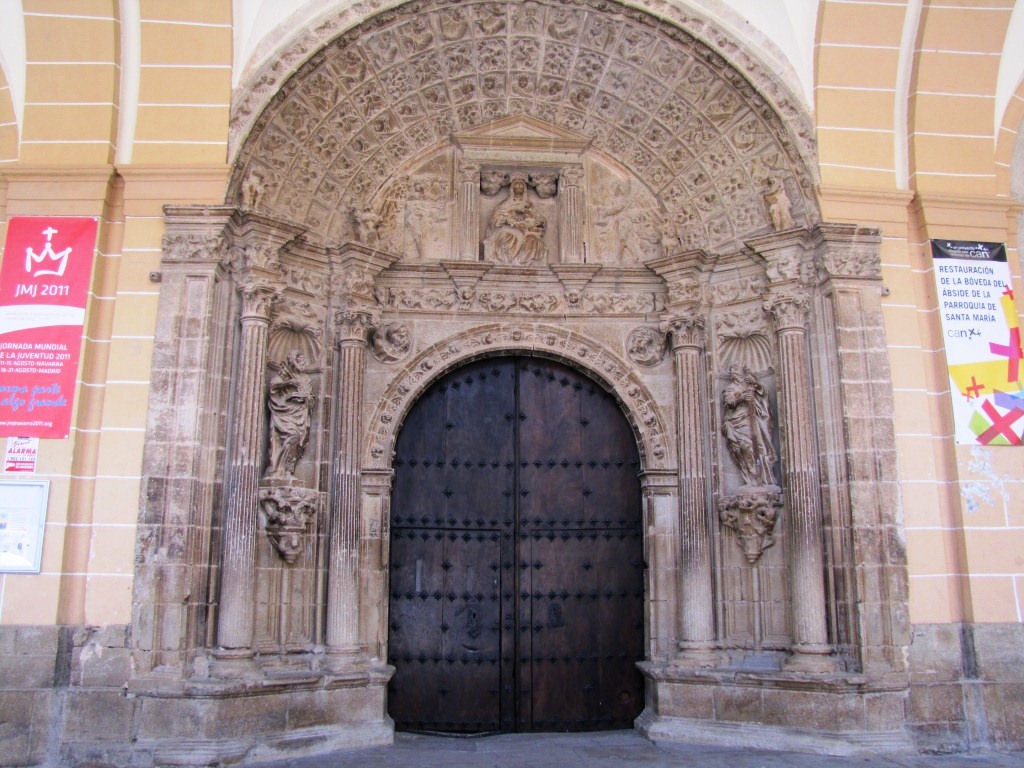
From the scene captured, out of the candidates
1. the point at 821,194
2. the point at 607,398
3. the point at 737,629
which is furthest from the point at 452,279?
the point at 737,629

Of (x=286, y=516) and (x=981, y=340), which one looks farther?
(x=981, y=340)

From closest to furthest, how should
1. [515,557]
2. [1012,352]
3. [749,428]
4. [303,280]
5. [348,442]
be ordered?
[1012,352] < [348,442] < [749,428] < [303,280] < [515,557]

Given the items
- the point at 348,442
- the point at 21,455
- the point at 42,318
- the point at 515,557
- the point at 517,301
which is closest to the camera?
the point at 21,455

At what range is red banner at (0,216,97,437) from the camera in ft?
24.0

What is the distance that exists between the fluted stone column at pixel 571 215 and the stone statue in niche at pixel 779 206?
1782 mm

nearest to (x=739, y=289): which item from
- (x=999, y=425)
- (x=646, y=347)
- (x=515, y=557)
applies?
(x=646, y=347)

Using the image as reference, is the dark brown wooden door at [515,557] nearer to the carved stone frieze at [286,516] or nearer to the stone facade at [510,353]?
the stone facade at [510,353]

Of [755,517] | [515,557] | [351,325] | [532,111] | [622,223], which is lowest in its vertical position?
[515,557]

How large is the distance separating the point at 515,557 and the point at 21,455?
4103mm

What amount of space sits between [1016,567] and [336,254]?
619cm

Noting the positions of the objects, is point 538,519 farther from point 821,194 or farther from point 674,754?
point 821,194

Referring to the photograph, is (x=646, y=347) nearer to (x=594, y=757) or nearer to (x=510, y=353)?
(x=510, y=353)

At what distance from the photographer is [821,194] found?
8.13 m

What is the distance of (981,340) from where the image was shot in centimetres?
797
